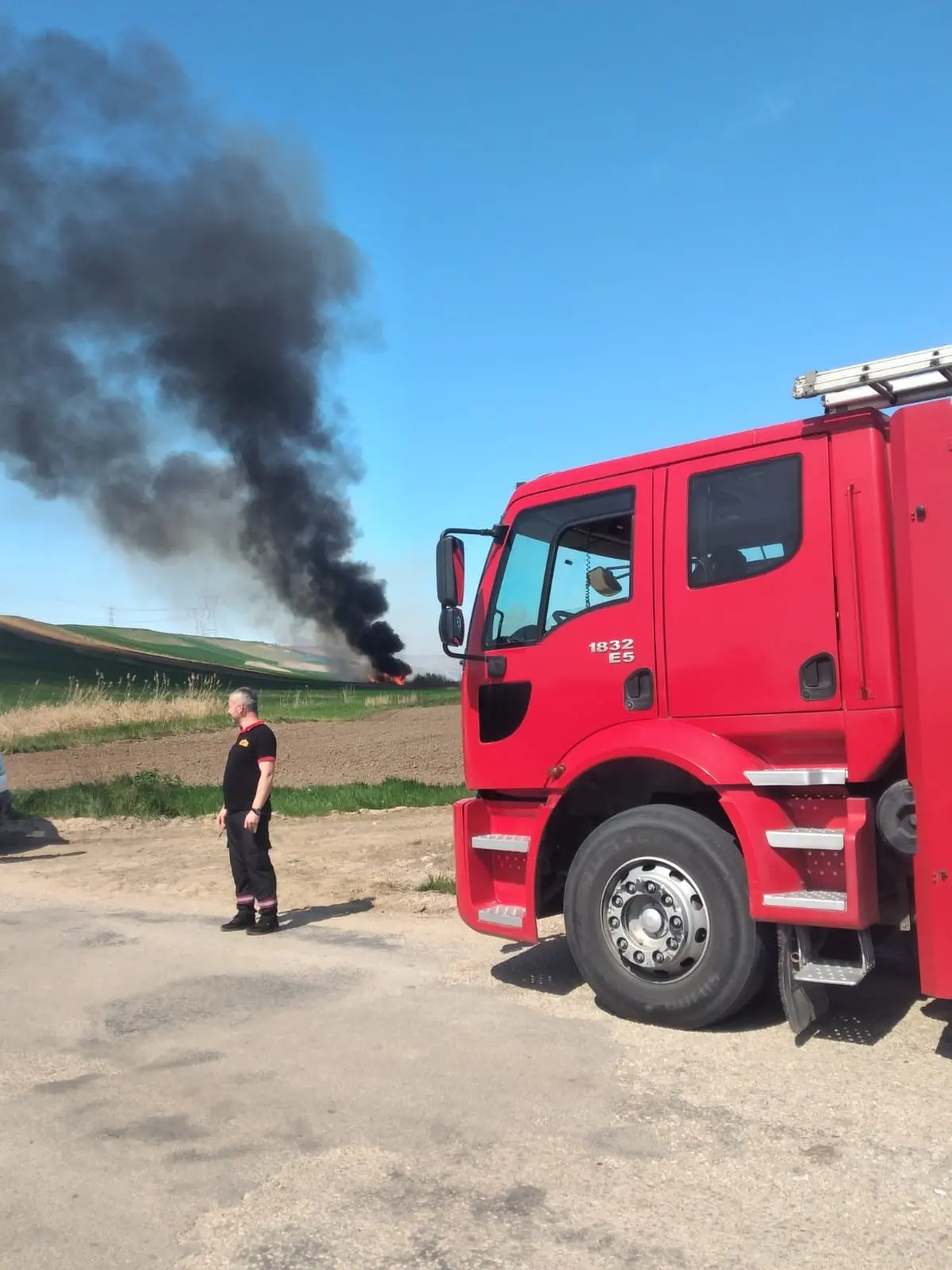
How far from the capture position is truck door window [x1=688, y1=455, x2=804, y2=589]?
16.5 feet

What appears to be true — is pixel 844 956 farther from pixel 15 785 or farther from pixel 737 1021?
pixel 15 785

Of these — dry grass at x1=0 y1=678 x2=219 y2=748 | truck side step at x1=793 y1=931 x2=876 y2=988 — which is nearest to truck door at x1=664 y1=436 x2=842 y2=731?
truck side step at x1=793 y1=931 x2=876 y2=988

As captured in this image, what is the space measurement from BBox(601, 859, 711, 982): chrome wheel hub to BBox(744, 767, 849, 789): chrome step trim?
60 centimetres

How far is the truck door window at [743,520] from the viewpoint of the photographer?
502 centimetres

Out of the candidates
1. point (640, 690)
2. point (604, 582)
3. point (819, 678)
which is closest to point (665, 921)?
point (640, 690)

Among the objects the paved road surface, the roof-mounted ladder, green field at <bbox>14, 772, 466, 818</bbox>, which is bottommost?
the paved road surface

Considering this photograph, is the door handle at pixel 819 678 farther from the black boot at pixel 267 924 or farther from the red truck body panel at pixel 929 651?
the black boot at pixel 267 924

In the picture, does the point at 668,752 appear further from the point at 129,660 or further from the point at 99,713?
the point at 129,660

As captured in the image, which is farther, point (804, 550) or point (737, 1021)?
point (737, 1021)

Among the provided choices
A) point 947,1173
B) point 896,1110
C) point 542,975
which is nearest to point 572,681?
point 542,975

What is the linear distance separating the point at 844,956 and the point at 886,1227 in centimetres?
177

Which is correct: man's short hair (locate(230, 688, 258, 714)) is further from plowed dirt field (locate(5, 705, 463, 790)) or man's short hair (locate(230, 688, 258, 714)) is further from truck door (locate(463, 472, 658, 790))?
plowed dirt field (locate(5, 705, 463, 790))

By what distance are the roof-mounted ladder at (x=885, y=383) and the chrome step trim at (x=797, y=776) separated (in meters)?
1.64

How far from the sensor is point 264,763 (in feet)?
25.3
